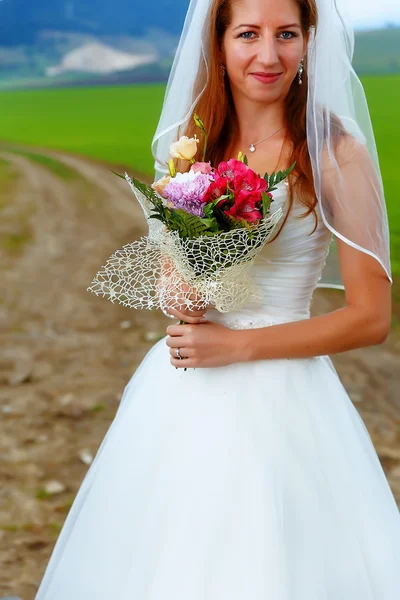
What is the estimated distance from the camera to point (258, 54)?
1.97 meters

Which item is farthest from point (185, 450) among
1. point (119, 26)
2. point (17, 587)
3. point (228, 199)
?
point (119, 26)

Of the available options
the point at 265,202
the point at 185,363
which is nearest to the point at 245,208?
the point at 265,202

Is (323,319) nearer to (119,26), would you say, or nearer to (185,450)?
(185,450)

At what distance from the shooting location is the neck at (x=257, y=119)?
2170 mm

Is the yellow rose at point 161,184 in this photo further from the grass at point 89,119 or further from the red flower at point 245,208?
the grass at point 89,119

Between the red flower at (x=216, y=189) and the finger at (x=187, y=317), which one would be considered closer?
the red flower at (x=216, y=189)

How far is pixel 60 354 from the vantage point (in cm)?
569

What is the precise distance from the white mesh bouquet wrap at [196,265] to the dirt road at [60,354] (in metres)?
1.65

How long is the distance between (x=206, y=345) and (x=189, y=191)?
1.41ft

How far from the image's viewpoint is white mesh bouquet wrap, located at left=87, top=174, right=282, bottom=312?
1.74 meters

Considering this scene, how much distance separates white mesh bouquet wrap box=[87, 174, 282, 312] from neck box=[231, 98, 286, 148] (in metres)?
0.43

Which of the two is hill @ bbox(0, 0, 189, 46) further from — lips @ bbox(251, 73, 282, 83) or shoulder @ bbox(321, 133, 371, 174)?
shoulder @ bbox(321, 133, 371, 174)

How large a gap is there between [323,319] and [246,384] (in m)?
0.25

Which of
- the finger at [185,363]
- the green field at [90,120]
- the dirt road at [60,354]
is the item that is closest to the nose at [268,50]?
the finger at [185,363]
